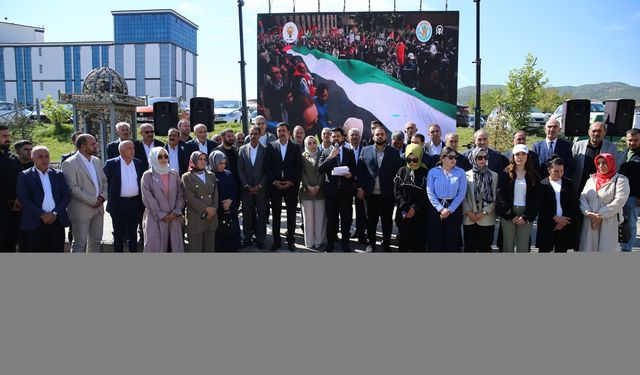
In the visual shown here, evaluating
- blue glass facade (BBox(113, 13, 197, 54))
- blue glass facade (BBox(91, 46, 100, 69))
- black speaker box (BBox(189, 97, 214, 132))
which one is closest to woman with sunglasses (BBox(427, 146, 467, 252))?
black speaker box (BBox(189, 97, 214, 132))

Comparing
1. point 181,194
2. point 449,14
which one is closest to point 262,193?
point 181,194

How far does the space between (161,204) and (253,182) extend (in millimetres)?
1475

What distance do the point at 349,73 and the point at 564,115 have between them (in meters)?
4.78

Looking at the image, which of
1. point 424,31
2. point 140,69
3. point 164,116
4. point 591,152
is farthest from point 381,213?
point 140,69

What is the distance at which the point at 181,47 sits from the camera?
191 ft

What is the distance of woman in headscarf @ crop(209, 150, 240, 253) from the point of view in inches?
237

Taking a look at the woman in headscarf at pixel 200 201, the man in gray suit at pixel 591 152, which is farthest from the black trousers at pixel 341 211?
the man in gray suit at pixel 591 152

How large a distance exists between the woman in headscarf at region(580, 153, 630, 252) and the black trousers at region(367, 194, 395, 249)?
90.2 inches

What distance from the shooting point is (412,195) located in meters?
5.84

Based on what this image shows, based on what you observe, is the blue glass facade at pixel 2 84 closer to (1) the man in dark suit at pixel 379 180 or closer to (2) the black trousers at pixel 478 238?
(1) the man in dark suit at pixel 379 180

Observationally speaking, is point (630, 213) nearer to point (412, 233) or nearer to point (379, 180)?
point (412, 233)

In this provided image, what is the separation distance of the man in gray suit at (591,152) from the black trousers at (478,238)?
1491 millimetres

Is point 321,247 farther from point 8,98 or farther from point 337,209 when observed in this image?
point 8,98

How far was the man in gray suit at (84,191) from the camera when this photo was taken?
5645 millimetres
